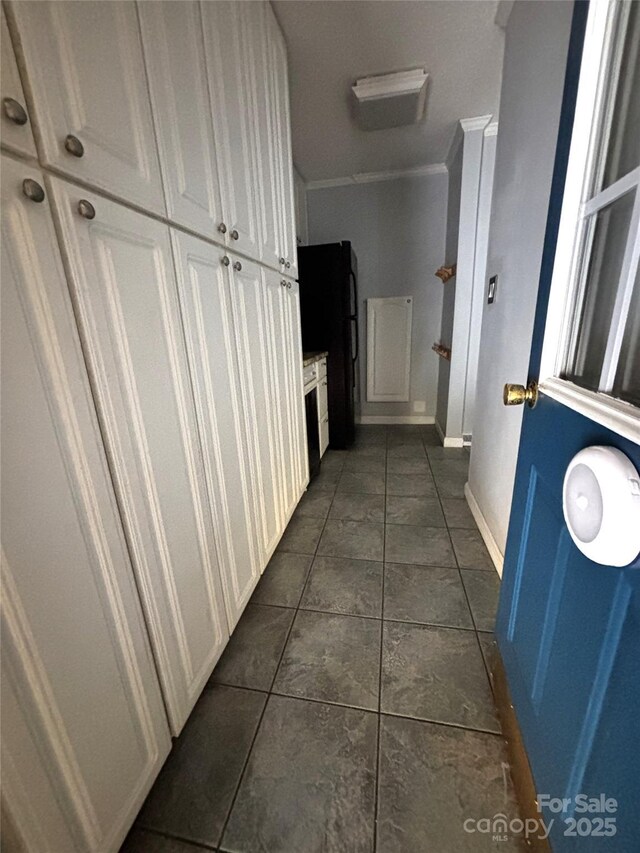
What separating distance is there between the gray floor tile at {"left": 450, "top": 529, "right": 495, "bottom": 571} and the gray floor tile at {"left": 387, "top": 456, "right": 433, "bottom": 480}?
706 millimetres

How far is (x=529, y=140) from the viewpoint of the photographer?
4.20 feet

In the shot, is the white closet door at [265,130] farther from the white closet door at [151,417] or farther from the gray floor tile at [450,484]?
the gray floor tile at [450,484]

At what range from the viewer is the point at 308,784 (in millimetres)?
864

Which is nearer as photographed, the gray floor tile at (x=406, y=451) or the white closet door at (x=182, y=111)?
the white closet door at (x=182, y=111)

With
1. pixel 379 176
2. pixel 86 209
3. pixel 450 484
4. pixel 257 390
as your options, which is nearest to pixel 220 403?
pixel 257 390

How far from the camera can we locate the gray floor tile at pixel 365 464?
2.66 m

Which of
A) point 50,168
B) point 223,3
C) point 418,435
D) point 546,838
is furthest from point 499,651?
point 418,435

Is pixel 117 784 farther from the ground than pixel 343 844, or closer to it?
farther from the ground

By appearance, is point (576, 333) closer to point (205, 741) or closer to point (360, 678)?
point (360, 678)

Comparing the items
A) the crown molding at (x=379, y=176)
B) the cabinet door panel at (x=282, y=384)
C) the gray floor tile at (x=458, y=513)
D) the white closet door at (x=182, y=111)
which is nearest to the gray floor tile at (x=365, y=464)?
the gray floor tile at (x=458, y=513)

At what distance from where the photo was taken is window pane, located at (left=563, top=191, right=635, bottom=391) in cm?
66

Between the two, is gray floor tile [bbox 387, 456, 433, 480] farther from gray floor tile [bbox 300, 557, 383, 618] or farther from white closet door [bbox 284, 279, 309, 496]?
gray floor tile [bbox 300, 557, 383, 618]

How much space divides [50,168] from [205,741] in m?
1.35

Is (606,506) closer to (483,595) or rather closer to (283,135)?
(483,595)
